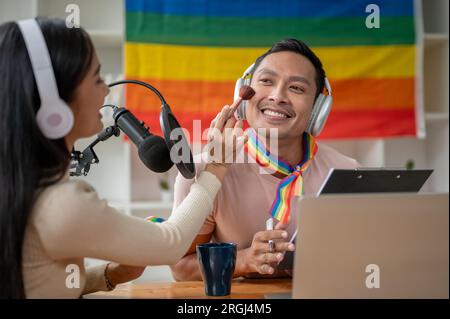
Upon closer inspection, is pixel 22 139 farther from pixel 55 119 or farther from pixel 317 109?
pixel 317 109

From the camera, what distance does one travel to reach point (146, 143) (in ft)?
3.36

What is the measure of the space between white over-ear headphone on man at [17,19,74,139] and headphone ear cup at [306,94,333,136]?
797mm

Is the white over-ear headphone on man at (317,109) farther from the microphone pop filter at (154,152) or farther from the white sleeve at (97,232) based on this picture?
the white sleeve at (97,232)

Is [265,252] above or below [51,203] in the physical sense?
below

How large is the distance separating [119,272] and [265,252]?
12.4 inches

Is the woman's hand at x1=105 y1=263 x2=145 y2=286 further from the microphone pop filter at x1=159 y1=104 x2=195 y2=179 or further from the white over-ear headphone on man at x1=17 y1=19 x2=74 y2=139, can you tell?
the white over-ear headphone on man at x1=17 y1=19 x2=74 y2=139

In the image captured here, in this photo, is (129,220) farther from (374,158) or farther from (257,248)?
(374,158)

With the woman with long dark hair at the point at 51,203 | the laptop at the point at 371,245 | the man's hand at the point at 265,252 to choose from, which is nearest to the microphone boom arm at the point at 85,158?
the woman with long dark hair at the point at 51,203

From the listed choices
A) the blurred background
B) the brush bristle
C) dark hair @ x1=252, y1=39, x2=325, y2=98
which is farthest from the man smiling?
the blurred background

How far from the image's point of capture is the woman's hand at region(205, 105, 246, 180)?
3.63 feet

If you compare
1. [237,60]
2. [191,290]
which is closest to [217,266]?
[191,290]

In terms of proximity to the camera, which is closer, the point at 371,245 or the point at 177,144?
the point at 371,245

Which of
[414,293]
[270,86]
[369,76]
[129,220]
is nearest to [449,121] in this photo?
[369,76]

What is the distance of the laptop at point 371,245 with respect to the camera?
2.59ft
